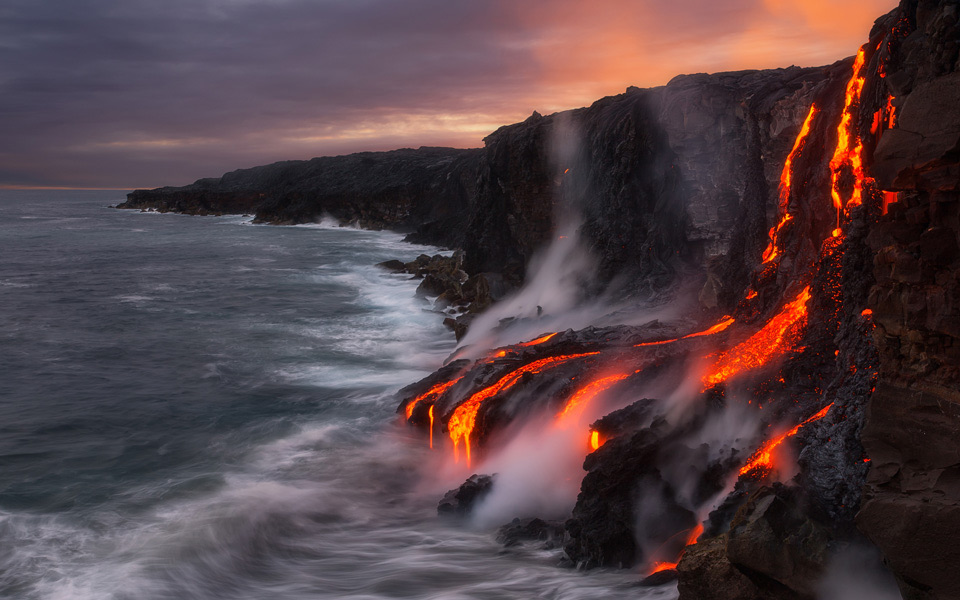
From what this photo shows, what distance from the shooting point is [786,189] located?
40.1ft

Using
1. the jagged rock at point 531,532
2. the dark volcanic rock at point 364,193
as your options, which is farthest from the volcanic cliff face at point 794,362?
the dark volcanic rock at point 364,193

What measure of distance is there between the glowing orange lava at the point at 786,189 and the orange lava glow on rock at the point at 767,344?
1.71 m

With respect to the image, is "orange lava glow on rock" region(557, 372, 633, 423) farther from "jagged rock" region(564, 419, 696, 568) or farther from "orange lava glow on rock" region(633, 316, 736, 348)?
"jagged rock" region(564, 419, 696, 568)

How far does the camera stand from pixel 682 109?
699 inches

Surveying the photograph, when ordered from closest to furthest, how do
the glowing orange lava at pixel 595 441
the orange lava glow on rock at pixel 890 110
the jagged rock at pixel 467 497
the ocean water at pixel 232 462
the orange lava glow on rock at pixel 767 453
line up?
1. the orange lava glow on rock at pixel 890 110
2. the orange lava glow on rock at pixel 767 453
3. the ocean water at pixel 232 462
4. the glowing orange lava at pixel 595 441
5. the jagged rock at pixel 467 497

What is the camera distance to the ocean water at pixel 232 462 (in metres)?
9.09

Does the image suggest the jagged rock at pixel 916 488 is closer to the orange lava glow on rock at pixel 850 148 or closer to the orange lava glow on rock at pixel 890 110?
the orange lava glow on rock at pixel 890 110

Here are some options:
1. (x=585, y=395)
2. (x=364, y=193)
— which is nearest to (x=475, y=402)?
(x=585, y=395)

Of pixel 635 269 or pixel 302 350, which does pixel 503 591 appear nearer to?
pixel 635 269

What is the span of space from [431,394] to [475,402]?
1960 millimetres

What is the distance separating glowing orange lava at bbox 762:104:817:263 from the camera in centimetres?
1191

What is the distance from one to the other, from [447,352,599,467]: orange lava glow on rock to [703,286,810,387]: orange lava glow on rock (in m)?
2.79

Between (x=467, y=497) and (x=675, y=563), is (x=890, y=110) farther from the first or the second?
(x=467, y=497)

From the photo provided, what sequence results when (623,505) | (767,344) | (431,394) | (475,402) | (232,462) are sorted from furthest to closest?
(431,394)
(232,462)
(475,402)
(767,344)
(623,505)
